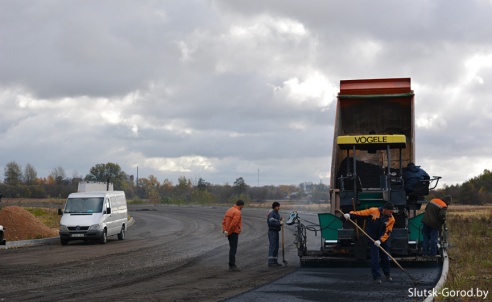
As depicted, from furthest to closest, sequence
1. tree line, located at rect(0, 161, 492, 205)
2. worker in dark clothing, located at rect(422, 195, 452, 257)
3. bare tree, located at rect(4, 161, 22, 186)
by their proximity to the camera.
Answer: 1. bare tree, located at rect(4, 161, 22, 186)
2. tree line, located at rect(0, 161, 492, 205)
3. worker in dark clothing, located at rect(422, 195, 452, 257)

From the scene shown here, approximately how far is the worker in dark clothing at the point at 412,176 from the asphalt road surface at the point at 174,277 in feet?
7.13

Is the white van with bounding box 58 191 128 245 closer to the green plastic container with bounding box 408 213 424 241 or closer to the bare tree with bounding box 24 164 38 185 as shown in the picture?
the green plastic container with bounding box 408 213 424 241

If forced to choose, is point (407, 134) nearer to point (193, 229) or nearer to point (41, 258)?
point (41, 258)

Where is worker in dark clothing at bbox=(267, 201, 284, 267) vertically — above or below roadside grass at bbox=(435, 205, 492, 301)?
above

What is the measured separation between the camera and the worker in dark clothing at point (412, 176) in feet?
56.4

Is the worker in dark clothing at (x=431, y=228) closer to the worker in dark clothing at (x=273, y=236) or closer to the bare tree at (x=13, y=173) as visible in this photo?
the worker in dark clothing at (x=273, y=236)

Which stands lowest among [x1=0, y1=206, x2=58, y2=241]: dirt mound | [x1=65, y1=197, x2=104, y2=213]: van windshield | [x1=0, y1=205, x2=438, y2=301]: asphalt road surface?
[x1=0, y1=205, x2=438, y2=301]: asphalt road surface

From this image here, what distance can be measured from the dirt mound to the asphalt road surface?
433 centimetres

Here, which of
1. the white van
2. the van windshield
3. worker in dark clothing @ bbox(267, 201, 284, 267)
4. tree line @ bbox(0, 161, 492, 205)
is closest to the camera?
worker in dark clothing @ bbox(267, 201, 284, 267)

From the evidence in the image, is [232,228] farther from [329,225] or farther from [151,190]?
[151,190]

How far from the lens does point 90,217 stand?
27594 millimetres

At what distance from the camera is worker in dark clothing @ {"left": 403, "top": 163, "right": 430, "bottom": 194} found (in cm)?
1719

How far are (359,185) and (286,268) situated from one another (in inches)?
107

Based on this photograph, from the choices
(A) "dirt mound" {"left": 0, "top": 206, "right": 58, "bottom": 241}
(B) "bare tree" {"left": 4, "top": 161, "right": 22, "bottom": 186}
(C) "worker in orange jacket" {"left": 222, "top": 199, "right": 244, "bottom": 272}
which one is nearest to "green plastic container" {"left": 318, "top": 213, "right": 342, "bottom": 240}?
(C) "worker in orange jacket" {"left": 222, "top": 199, "right": 244, "bottom": 272}
